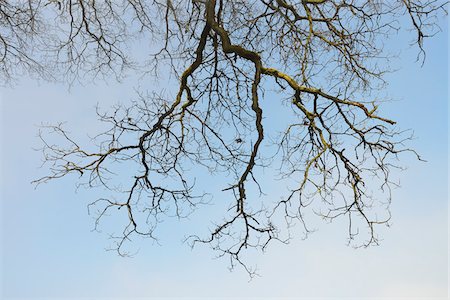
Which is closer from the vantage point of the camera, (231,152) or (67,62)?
(231,152)

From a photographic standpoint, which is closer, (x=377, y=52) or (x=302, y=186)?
(x=302, y=186)

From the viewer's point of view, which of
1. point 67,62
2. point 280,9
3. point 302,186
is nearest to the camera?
point 302,186

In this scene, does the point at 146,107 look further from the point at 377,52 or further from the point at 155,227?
the point at 377,52

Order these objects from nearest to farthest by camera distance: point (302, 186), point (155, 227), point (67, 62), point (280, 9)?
point (302, 186) < point (155, 227) < point (280, 9) < point (67, 62)

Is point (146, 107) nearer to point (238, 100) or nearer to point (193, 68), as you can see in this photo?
point (193, 68)

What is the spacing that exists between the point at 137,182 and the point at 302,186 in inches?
57.3

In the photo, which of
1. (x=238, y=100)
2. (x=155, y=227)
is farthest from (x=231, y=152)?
(x=155, y=227)

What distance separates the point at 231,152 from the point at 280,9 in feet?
4.83

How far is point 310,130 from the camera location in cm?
418

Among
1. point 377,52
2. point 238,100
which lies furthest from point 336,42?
point 238,100

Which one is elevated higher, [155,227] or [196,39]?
[196,39]

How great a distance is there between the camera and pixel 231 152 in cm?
438

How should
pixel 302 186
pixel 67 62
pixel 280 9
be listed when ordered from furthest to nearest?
pixel 67 62, pixel 280 9, pixel 302 186

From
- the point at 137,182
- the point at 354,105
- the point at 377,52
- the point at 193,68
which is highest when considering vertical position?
the point at 377,52
